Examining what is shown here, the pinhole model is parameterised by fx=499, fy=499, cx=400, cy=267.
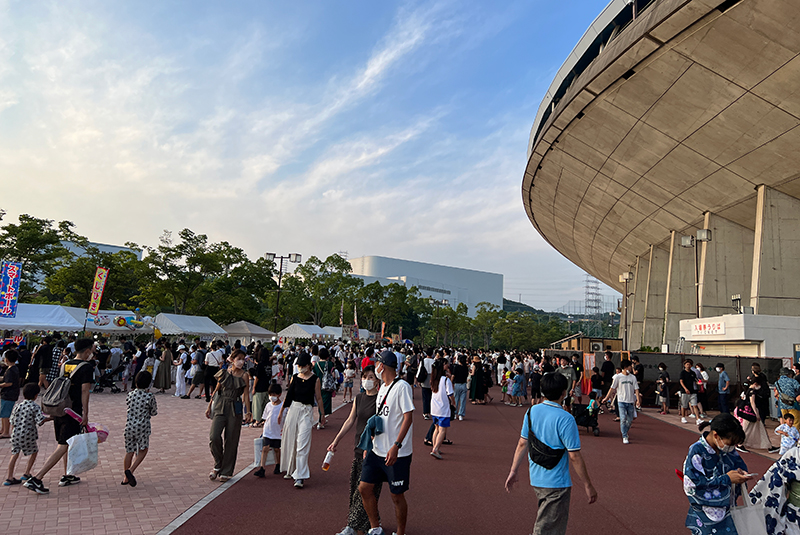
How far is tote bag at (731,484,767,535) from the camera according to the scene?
3.53 m

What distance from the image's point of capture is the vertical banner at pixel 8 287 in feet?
57.3

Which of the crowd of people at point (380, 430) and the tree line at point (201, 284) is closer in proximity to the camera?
the crowd of people at point (380, 430)

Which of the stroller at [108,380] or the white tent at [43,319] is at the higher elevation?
the white tent at [43,319]

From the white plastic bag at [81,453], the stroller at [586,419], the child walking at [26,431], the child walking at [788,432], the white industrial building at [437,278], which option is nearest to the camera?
the child walking at [788,432]

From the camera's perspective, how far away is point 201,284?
1550 inches

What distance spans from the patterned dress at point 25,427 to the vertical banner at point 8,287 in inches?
576

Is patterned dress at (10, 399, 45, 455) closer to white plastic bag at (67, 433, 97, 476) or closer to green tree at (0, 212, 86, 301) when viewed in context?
white plastic bag at (67, 433, 97, 476)

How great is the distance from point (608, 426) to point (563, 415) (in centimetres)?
1098

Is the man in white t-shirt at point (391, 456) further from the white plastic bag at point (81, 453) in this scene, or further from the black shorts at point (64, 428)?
the black shorts at point (64, 428)

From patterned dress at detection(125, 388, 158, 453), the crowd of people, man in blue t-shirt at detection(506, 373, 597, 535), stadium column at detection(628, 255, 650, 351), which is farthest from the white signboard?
patterned dress at detection(125, 388, 158, 453)

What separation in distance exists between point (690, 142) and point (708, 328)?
8.05 m

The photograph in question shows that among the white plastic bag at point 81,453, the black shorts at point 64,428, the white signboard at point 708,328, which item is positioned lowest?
the white plastic bag at point 81,453

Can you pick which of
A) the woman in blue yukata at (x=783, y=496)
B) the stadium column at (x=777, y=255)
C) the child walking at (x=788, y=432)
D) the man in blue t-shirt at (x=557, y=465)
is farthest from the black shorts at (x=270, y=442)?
the stadium column at (x=777, y=255)

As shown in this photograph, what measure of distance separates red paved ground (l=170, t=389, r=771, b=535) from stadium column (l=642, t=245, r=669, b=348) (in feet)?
85.8
